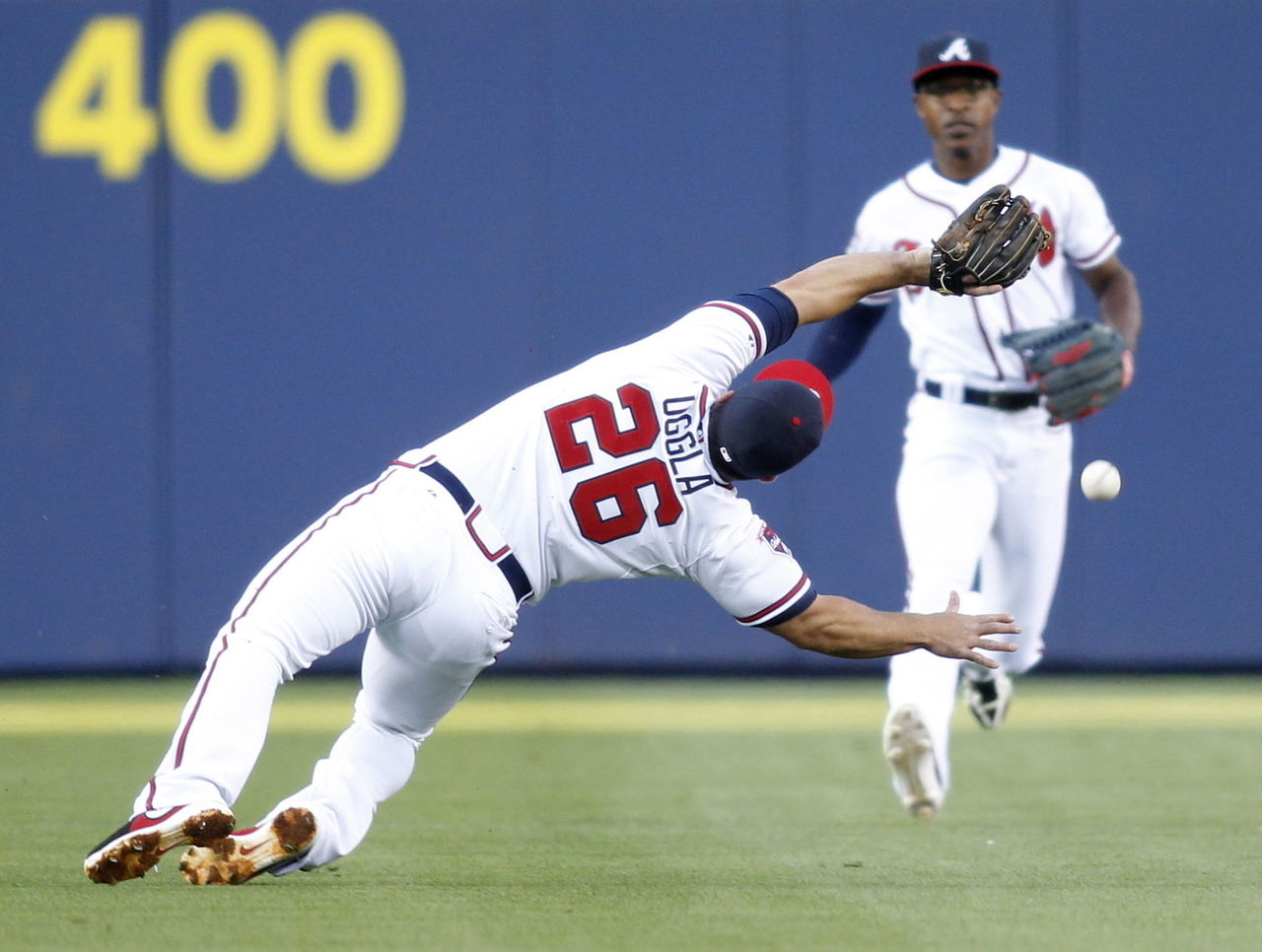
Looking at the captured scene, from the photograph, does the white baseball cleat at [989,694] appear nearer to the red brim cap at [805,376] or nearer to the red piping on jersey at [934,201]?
the red piping on jersey at [934,201]

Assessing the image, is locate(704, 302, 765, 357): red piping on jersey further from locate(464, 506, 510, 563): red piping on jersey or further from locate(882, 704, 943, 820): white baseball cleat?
locate(882, 704, 943, 820): white baseball cleat

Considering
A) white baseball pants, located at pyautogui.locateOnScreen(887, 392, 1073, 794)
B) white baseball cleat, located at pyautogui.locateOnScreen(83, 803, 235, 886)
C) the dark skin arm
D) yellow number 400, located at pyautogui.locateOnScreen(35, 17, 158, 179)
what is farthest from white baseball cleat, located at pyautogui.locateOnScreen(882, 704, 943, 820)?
yellow number 400, located at pyautogui.locateOnScreen(35, 17, 158, 179)

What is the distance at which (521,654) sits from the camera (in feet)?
Result: 28.7

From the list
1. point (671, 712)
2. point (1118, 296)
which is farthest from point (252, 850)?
point (671, 712)

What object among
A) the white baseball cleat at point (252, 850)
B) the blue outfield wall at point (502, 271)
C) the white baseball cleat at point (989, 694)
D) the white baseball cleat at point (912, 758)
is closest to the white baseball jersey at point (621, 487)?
the white baseball cleat at point (252, 850)

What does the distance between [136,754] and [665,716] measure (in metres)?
2.21

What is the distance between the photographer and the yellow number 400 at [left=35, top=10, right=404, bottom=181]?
8461 mm

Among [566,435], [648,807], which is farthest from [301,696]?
[566,435]

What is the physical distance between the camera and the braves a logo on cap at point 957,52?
536 cm

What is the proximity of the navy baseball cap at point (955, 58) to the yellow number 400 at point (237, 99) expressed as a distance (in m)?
3.78

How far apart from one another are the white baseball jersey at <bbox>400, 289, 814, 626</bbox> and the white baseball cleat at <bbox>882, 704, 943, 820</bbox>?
1105mm

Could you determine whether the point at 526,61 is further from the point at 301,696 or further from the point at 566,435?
the point at 566,435

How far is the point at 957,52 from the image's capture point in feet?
17.6

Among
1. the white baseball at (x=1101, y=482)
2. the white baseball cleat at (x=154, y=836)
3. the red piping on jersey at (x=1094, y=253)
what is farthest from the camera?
the red piping on jersey at (x=1094, y=253)
